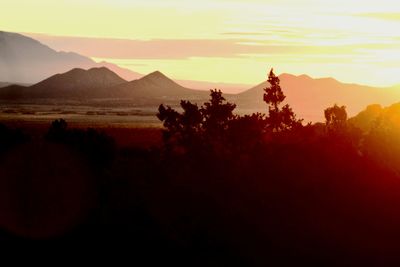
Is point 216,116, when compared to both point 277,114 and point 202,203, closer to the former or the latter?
point 202,203

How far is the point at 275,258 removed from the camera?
5041 cm

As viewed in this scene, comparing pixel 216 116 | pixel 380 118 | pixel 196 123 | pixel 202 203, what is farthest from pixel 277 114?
pixel 380 118

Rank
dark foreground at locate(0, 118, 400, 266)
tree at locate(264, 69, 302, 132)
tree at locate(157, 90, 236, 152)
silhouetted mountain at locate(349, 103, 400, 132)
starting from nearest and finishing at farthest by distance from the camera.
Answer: dark foreground at locate(0, 118, 400, 266) → tree at locate(157, 90, 236, 152) → tree at locate(264, 69, 302, 132) → silhouetted mountain at locate(349, 103, 400, 132)

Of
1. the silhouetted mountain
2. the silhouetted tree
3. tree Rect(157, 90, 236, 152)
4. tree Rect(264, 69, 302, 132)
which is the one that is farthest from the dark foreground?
the silhouetted mountain

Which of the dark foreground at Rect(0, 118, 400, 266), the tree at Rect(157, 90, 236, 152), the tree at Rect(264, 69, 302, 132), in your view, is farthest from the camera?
the tree at Rect(264, 69, 302, 132)

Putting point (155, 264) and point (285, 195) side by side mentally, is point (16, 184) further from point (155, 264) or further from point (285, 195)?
point (285, 195)

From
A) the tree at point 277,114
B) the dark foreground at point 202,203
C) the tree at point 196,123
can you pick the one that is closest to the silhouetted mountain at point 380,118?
the tree at point 277,114

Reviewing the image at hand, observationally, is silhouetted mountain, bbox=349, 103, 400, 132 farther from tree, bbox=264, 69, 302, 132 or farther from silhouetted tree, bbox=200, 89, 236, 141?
silhouetted tree, bbox=200, 89, 236, 141

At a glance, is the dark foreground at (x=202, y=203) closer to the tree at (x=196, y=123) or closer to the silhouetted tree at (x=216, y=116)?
the tree at (x=196, y=123)

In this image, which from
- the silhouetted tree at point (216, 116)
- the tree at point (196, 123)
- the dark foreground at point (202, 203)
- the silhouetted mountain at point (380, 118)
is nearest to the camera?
the dark foreground at point (202, 203)

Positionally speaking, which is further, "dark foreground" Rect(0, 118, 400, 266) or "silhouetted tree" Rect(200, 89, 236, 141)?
"silhouetted tree" Rect(200, 89, 236, 141)

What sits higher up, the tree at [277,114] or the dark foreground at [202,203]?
the tree at [277,114]

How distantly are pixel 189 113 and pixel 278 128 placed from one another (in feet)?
99.2

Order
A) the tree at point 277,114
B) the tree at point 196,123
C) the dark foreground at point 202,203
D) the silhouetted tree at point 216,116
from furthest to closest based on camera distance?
the tree at point 277,114, the silhouetted tree at point 216,116, the tree at point 196,123, the dark foreground at point 202,203
